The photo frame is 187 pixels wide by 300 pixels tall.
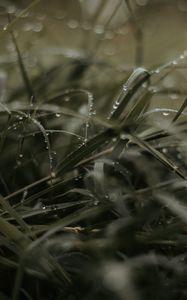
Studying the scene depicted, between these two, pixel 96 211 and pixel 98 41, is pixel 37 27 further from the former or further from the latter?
Result: pixel 96 211

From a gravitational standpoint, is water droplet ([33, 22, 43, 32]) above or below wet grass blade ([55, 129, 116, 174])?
above

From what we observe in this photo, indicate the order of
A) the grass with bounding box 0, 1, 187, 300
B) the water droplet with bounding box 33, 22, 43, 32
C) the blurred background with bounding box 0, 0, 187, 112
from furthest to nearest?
1. the water droplet with bounding box 33, 22, 43, 32
2. the blurred background with bounding box 0, 0, 187, 112
3. the grass with bounding box 0, 1, 187, 300

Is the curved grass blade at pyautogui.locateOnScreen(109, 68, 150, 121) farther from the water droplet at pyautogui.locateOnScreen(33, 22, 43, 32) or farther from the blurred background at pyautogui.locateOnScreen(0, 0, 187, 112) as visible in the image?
the water droplet at pyautogui.locateOnScreen(33, 22, 43, 32)

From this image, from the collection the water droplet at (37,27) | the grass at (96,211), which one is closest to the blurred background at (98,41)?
the water droplet at (37,27)

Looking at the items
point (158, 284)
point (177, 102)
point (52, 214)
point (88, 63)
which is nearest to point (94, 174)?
point (52, 214)

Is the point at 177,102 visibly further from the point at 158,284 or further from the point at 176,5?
the point at 176,5

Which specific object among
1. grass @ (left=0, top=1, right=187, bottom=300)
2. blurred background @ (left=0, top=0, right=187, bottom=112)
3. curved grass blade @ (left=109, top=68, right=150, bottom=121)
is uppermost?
blurred background @ (left=0, top=0, right=187, bottom=112)

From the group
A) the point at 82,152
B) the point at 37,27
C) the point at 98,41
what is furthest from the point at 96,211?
the point at 37,27

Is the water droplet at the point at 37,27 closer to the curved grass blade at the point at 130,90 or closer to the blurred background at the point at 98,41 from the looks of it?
the blurred background at the point at 98,41

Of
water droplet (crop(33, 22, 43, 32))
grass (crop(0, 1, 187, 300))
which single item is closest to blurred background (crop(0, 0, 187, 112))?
water droplet (crop(33, 22, 43, 32))
